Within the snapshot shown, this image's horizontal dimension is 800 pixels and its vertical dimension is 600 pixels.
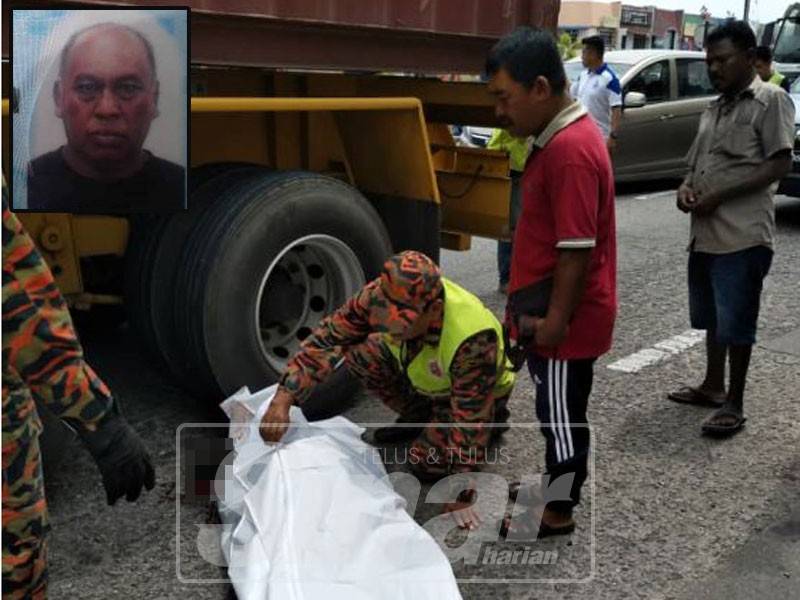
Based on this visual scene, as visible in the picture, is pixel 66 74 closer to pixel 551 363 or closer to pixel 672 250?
pixel 551 363

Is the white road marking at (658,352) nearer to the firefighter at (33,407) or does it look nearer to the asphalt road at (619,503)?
the asphalt road at (619,503)

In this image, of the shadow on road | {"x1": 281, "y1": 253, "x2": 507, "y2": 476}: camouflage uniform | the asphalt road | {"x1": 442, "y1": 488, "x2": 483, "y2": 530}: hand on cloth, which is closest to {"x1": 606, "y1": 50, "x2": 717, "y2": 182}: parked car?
the shadow on road

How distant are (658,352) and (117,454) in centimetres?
359

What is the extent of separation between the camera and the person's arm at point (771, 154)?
3.49 meters

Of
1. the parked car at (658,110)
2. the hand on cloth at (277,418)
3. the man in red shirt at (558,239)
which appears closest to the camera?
the man in red shirt at (558,239)

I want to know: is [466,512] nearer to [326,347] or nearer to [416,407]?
[416,407]

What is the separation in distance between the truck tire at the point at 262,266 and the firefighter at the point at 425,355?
418mm

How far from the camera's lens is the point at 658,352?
4934mm

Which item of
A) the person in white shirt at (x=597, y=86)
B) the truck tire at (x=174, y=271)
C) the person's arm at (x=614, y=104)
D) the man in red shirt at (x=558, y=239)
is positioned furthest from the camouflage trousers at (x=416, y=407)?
the person's arm at (x=614, y=104)

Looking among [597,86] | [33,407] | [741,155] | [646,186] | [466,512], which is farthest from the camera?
[646,186]

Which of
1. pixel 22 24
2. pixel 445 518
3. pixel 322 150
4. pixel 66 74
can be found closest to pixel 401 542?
pixel 445 518

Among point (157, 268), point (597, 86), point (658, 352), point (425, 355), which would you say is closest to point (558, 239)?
point (425, 355)

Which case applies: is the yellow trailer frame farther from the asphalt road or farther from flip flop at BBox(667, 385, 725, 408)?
flip flop at BBox(667, 385, 725, 408)

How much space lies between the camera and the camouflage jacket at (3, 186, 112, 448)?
1.74 metres
